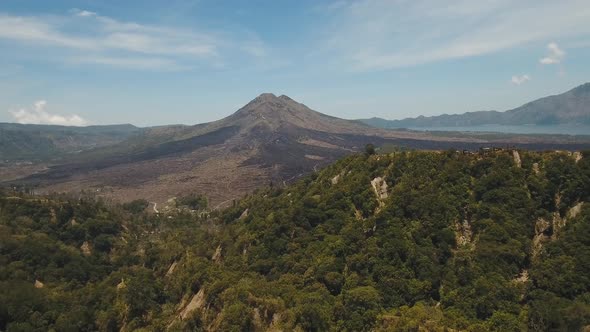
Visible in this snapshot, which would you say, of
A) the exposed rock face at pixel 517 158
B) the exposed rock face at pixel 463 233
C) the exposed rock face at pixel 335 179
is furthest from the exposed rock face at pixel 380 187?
the exposed rock face at pixel 517 158

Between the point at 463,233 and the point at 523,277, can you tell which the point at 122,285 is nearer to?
the point at 463,233

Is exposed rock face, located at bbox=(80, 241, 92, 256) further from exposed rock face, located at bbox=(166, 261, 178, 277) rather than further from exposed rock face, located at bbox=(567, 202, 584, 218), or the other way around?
exposed rock face, located at bbox=(567, 202, 584, 218)

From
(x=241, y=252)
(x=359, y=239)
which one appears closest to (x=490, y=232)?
(x=359, y=239)

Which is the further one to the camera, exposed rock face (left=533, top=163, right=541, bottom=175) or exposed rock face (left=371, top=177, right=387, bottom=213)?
exposed rock face (left=371, top=177, right=387, bottom=213)

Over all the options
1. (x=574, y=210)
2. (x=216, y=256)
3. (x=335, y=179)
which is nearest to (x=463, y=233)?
(x=574, y=210)

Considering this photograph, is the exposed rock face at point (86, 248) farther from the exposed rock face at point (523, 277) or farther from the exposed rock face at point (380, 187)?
the exposed rock face at point (523, 277)

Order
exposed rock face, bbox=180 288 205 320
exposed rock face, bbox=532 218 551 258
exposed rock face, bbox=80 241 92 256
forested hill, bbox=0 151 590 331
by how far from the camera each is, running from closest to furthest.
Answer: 1. forested hill, bbox=0 151 590 331
2. exposed rock face, bbox=532 218 551 258
3. exposed rock face, bbox=180 288 205 320
4. exposed rock face, bbox=80 241 92 256

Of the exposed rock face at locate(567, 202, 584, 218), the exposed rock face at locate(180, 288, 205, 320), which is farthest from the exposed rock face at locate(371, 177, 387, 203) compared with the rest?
the exposed rock face at locate(180, 288, 205, 320)
